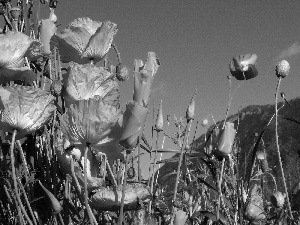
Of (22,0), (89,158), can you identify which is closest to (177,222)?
(89,158)

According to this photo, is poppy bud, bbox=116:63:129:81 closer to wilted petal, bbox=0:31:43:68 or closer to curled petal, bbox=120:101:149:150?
wilted petal, bbox=0:31:43:68

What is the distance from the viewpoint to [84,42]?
2.52 feet

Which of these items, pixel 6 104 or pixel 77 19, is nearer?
pixel 6 104

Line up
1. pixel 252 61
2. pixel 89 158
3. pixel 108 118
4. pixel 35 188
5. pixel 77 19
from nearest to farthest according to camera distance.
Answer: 1. pixel 108 118
2. pixel 89 158
3. pixel 77 19
4. pixel 35 188
5. pixel 252 61

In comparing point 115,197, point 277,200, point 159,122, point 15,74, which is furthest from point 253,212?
point 15,74

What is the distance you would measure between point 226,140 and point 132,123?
321mm

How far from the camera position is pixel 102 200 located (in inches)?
23.9

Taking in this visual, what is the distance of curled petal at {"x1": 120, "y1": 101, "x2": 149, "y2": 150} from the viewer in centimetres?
53

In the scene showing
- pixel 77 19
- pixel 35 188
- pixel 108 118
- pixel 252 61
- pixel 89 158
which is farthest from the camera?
pixel 252 61

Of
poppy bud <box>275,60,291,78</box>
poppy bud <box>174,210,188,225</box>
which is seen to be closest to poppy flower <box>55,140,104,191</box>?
poppy bud <box>174,210,188,225</box>

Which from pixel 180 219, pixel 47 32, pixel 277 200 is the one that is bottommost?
pixel 277 200

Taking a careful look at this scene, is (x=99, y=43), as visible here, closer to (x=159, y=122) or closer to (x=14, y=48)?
(x=14, y=48)

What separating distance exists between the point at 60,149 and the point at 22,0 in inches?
22.8

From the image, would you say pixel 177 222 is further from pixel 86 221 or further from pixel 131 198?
pixel 86 221
